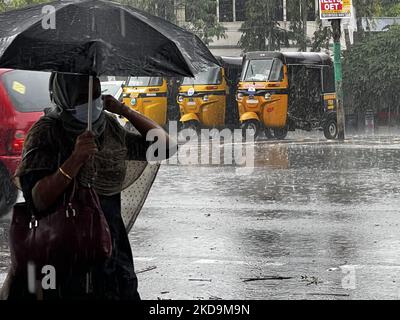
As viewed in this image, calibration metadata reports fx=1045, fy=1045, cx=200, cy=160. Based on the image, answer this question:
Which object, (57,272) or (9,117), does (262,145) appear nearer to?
(9,117)

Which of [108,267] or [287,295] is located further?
[287,295]

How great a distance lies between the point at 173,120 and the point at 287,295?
26257mm

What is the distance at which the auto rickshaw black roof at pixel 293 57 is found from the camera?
97.1ft

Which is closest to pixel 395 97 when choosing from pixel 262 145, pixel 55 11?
pixel 262 145

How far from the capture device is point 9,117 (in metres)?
12.1

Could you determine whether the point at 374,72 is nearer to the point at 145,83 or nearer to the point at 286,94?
the point at 286,94

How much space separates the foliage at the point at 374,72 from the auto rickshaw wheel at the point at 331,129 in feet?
26.2

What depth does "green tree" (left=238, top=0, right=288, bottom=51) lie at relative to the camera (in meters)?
49.0

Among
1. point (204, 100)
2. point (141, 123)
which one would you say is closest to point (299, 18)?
point (204, 100)

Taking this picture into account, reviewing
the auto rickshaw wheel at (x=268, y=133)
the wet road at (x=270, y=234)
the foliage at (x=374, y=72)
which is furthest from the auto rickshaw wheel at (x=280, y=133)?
the wet road at (x=270, y=234)

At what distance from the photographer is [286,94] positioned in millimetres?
29109

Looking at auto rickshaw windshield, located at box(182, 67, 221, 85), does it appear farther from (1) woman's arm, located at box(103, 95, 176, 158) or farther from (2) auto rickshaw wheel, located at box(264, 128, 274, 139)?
(1) woman's arm, located at box(103, 95, 176, 158)

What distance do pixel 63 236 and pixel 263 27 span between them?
46.1 metres
